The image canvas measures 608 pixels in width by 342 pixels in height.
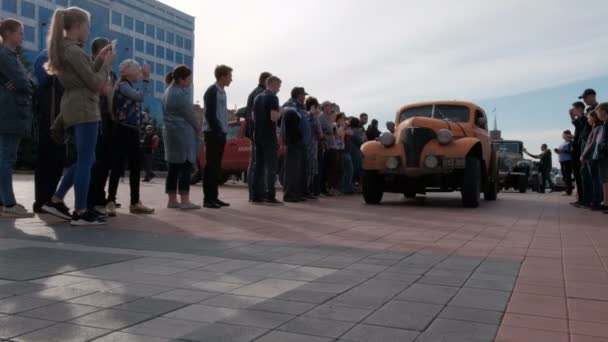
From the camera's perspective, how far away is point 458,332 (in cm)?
252

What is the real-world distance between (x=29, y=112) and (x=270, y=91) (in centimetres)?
389

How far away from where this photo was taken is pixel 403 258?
4.34m

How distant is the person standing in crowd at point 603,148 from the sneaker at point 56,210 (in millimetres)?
7220

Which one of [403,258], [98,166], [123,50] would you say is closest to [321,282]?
[403,258]

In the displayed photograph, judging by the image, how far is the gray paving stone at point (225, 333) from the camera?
2359 mm

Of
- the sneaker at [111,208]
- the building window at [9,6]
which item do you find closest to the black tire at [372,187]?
the sneaker at [111,208]

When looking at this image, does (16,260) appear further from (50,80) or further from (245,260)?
(50,80)

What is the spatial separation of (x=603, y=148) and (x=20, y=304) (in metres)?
8.37

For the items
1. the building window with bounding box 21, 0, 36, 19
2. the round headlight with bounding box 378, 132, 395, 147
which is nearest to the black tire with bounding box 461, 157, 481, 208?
the round headlight with bounding box 378, 132, 395, 147

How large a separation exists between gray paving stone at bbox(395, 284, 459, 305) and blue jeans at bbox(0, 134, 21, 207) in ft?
14.8

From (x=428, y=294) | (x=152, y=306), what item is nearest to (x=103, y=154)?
(x=152, y=306)

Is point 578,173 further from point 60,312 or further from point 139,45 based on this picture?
point 139,45

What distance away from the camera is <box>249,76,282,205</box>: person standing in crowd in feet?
30.4

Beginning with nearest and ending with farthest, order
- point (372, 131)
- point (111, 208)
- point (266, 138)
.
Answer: point (111, 208)
point (266, 138)
point (372, 131)
